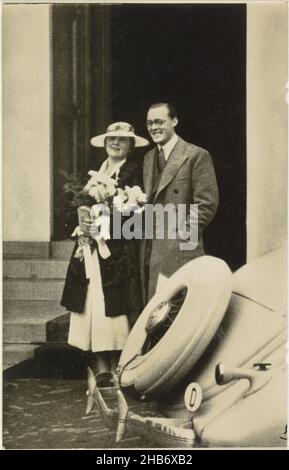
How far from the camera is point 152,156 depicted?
17.4 feet

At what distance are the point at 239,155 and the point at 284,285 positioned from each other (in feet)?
2.83

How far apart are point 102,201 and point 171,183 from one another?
0.45m

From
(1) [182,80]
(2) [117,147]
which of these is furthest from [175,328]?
(1) [182,80]

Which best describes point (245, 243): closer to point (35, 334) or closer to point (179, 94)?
point (179, 94)

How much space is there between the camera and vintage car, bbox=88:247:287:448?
17.0ft

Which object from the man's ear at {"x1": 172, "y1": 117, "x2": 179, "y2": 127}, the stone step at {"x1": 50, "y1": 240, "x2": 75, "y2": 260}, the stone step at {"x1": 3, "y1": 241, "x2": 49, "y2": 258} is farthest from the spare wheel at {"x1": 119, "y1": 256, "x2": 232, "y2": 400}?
the man's ear at {"x1": 172, "y1": 117, "x2": 179, "y2": 127}

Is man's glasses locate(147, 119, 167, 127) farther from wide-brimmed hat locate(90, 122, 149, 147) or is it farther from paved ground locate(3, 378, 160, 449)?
paved ground locate(3, 378, 160, 449)

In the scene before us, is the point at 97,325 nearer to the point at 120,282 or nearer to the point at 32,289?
the point at 120,282

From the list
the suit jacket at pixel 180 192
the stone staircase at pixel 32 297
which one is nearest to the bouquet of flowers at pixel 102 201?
the suit jacket at pixel 180 192

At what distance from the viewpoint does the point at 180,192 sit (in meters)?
5.27

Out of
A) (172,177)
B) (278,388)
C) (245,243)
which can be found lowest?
(278,388)

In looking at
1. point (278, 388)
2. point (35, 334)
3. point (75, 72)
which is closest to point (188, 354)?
point (278, 388)

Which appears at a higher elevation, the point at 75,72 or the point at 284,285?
the point at 75,72

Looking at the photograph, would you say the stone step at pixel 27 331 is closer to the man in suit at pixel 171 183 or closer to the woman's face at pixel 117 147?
the man in suit at pixel 171 183
